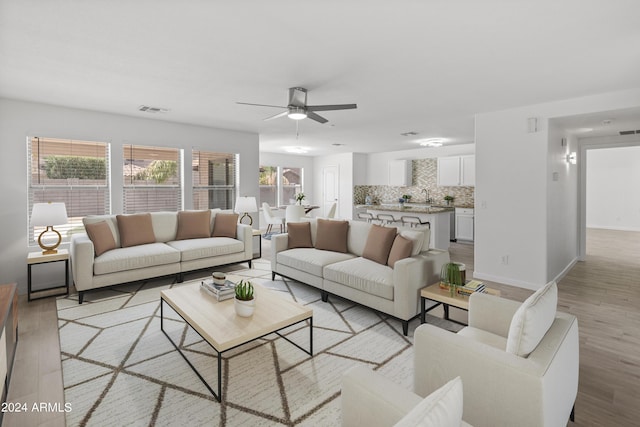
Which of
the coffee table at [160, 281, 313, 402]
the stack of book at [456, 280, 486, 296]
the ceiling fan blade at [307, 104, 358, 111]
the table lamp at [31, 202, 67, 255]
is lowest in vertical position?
the coffee table at [160, 281, 313, 402]

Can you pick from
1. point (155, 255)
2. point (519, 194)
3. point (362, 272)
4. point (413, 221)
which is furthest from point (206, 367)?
point (413, 221)

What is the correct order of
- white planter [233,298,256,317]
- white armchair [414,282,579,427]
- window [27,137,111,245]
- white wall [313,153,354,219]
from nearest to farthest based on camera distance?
white armchair [414,282,579,427]
white planter [233,298,256,317]
window [27,137,111,245]
white wall [313,153,354,219]

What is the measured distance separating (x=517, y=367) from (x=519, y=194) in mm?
3682

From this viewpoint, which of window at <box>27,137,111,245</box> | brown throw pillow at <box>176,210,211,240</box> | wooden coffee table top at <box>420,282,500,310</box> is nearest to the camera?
wooden coffee table top at <box>420,282,500,310</box>

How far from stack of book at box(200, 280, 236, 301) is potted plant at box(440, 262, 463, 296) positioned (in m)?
1.86

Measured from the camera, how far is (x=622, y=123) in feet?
14.9

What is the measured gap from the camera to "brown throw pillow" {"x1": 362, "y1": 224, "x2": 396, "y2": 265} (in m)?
3.58

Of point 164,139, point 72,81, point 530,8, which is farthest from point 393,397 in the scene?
point 164,139

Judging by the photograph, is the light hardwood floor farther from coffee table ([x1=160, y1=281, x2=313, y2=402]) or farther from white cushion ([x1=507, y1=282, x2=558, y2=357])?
coffee table ([x1=160, y1=281, x2=313, y2=402])

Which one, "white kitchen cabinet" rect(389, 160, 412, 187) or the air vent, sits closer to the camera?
the air vent

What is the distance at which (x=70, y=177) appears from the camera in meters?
4.65

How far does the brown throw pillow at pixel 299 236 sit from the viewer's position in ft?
14.9

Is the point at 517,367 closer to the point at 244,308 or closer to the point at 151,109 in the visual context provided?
the point at 244,308

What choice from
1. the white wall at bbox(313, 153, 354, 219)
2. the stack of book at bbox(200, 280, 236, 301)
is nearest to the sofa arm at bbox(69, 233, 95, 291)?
the stack of book at bbox(200, 280, 236, 301)
